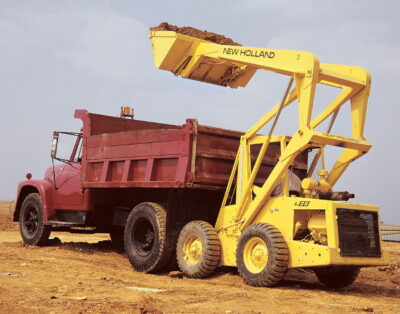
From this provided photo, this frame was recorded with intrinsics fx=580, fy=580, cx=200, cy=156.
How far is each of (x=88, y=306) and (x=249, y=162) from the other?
427 cm

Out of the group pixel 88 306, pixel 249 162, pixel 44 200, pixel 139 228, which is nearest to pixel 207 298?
pixel 88 306

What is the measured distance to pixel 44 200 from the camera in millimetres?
12914

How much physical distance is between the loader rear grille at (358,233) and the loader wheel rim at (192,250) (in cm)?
243

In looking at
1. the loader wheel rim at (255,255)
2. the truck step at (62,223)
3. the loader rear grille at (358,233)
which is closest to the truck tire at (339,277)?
the loader rear grille at (358,233)

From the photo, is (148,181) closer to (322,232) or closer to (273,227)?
(273,227)

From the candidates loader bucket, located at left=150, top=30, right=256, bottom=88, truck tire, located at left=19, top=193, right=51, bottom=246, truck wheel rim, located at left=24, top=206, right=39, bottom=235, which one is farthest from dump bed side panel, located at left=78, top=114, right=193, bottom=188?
truck wheel rim, located at left=24, top=206, right=39, bottom=235

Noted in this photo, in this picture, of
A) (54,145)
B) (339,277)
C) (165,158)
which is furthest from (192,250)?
(54,145)

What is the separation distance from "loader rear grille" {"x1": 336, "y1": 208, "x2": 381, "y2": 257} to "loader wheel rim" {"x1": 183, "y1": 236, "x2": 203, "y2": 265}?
7.97 feet

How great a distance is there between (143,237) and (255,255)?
108 inches

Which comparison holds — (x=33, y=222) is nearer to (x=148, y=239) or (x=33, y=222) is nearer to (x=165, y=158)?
(x=148, y=239)

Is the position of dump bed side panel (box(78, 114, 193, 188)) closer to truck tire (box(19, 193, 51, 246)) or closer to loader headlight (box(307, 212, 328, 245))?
truck tire (box(19, 193, 51, 246))

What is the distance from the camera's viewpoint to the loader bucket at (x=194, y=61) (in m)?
10.4

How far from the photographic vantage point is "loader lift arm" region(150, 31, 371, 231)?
27.7 ft

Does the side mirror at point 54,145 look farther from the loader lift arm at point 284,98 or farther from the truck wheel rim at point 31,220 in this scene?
the loader lift arm at point 284,98
